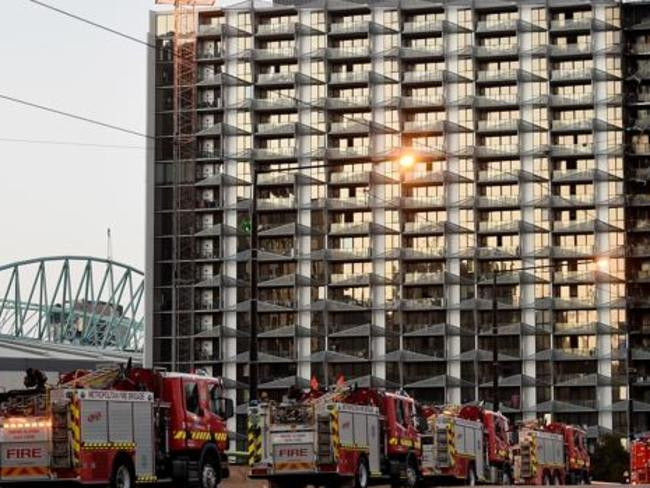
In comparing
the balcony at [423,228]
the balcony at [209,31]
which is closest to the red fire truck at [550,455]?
the balcony at [423,228]

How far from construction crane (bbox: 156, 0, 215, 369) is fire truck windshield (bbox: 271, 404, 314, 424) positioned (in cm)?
11234

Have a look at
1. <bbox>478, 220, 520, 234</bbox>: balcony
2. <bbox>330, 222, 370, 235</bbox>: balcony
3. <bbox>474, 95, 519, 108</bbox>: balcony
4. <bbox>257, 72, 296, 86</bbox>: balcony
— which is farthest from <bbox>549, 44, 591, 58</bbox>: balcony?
<bbox>257, 72, 296, 86</bbox>: balcony

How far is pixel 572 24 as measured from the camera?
15125cm

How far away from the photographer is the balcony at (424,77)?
500 feet

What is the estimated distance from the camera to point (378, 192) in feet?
501

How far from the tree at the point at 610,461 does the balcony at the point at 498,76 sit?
37438 millimetres

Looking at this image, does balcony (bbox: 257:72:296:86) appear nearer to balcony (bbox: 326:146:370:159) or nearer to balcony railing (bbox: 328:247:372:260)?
balcony (bbox: 326:146:370:159)

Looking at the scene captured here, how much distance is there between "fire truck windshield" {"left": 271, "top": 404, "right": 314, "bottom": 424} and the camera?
147 feet

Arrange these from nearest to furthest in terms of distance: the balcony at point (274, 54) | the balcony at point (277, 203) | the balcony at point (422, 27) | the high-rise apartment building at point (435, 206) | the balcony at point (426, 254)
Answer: the high-rise apartment building at point (435, 206) < the balcony at point (426, 254) < the balcony at point (422, 27) < the balcony at point (277, 203) < the balcony at point (274, 54)

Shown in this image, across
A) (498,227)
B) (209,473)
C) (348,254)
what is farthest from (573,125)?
(209,473)

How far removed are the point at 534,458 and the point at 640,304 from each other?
83.5 m

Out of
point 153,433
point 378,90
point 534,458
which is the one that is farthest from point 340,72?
point 153,433

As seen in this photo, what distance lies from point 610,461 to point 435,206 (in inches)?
1394

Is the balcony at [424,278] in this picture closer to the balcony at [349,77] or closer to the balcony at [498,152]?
the balcony at [498,152]
